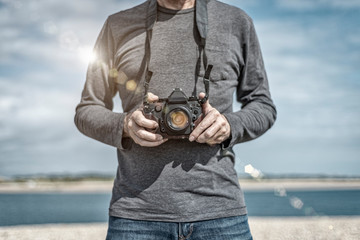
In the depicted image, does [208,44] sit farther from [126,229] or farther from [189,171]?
[126,229]

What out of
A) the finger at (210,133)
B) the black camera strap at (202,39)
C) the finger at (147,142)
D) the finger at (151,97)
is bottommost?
the finger at (147,142)

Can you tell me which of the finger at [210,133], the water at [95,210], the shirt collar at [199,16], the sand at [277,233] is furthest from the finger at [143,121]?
the water at [95,210]

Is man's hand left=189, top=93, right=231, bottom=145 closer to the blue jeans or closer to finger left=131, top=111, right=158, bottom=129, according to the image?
finger left=131, top=111, right=158, bottom=129

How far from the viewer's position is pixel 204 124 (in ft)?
5.13

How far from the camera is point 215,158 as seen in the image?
68.1 inches

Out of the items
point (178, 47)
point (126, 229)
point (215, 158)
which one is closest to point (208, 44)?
point (178, 47)

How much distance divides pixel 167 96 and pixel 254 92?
0.53 m

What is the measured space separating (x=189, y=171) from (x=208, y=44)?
2.25 ft

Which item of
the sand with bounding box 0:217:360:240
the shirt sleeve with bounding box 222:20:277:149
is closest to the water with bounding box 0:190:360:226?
the sand with bounding box 0:217:360:240

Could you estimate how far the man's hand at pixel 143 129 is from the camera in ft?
5.25

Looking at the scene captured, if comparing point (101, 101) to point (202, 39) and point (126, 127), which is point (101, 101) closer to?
point (126, 127)

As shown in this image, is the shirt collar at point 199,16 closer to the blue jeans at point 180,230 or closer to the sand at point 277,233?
the blue jeans at point 180,230

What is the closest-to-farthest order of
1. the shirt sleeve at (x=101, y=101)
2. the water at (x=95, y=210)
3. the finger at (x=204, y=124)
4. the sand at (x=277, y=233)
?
the finger at (x=204, y=124)
the shirt sleeve at (x=101, y=101)
the sand at (x=277, y=233)
the water at (x=95, y=210)

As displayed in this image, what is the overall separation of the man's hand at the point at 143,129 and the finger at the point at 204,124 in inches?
5.8
